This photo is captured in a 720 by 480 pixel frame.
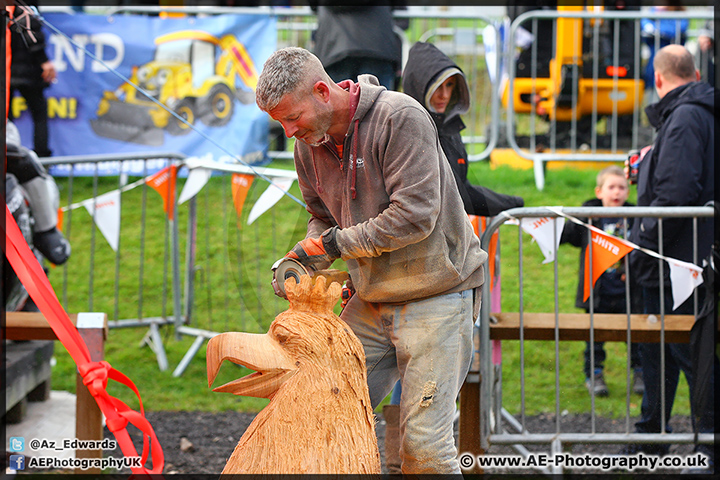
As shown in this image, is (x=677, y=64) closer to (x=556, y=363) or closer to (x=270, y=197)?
(x=556, y=363)

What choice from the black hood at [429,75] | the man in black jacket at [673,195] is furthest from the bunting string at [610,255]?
the black hood at [429,75]

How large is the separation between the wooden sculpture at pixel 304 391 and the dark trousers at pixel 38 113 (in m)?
6.20

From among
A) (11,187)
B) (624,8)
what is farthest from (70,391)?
(624,8)

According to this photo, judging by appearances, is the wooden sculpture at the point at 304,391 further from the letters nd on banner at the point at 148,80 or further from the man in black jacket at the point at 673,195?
the letters nd on banner at the point at 148,80

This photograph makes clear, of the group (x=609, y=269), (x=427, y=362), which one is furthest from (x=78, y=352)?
(x=609, y=269)

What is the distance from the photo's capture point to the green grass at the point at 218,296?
4.75 m

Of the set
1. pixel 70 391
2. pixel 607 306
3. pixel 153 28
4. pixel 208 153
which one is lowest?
pixel 70 391

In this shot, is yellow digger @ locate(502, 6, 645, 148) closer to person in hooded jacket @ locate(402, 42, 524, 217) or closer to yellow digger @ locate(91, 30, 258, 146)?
yellow digger @ locate(91, 30, 258, 146)

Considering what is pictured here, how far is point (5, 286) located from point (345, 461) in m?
3.06

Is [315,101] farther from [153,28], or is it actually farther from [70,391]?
[153,28]

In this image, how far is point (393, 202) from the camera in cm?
225

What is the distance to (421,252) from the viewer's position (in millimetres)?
2393

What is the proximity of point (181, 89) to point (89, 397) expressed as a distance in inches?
183

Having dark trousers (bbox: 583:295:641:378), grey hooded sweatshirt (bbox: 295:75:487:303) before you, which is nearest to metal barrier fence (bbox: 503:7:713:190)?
dark trousers (bbox: 583:295:641:378)
